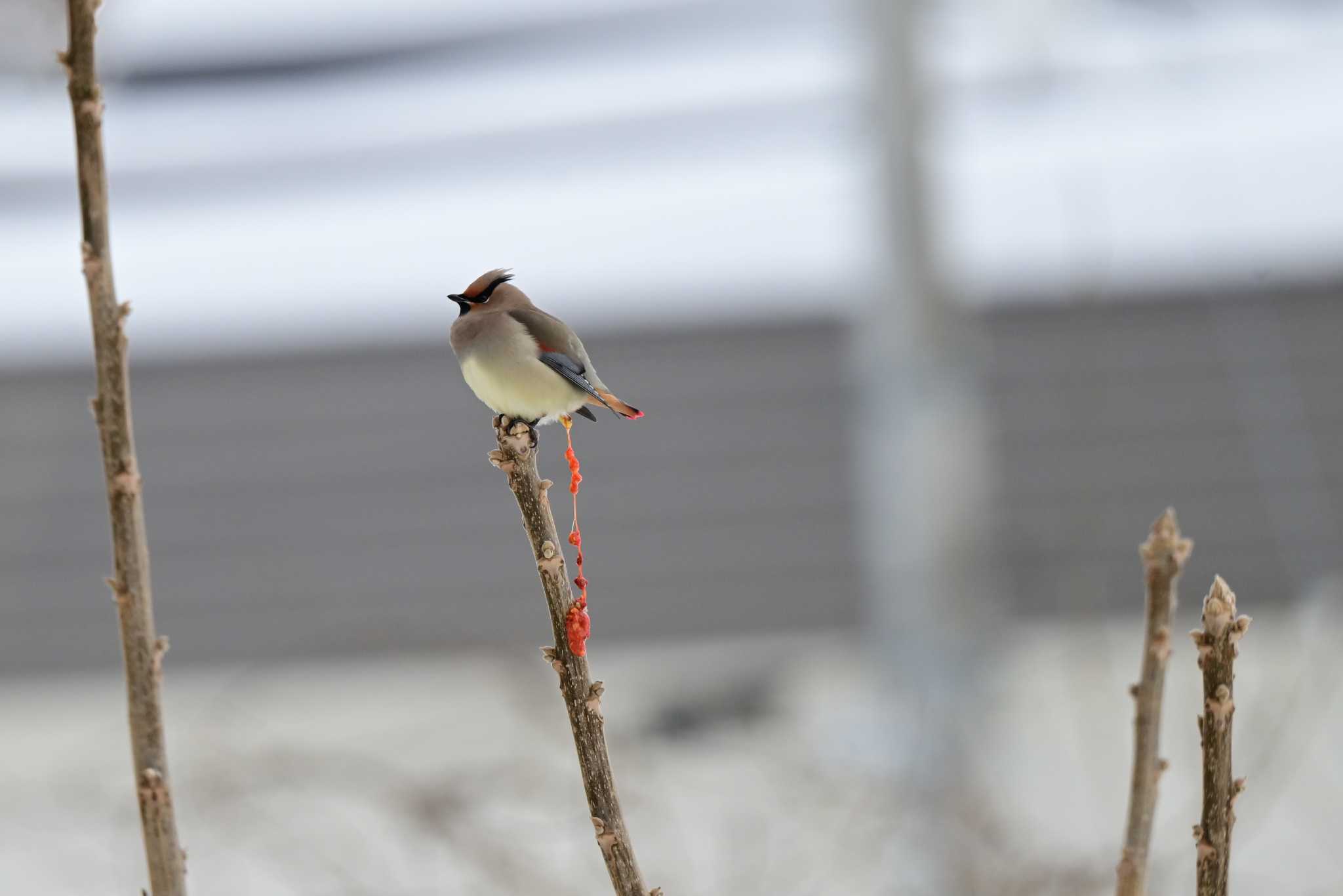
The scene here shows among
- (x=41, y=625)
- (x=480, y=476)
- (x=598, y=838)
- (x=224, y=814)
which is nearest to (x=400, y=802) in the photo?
(x=224, y=814)

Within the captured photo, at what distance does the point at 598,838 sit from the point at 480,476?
2.63 metres

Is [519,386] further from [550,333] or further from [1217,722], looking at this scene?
[1217,722]

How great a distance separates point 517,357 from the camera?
380 millimetres

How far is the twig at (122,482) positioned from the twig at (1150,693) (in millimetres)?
254

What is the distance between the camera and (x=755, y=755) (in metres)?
1.17

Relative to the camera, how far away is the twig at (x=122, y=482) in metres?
0.34

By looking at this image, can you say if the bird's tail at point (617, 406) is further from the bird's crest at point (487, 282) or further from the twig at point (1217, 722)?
the twig at point (1217, 722)

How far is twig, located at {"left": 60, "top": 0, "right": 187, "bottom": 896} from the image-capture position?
13.2 inches

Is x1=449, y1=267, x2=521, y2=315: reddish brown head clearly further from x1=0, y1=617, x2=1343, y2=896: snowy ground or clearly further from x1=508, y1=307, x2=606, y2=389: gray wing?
x1=0, y1=617, x2=1343, y2=896: snowy ground

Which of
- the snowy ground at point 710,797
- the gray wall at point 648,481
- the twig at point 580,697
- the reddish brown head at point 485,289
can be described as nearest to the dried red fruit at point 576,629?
the twig at point 580,697

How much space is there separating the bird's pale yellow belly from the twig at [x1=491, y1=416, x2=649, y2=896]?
4 cm

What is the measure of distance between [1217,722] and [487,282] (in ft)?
0.72

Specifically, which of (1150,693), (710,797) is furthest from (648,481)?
(1150,693)

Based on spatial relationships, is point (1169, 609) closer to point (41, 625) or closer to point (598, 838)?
point (598, 838)
